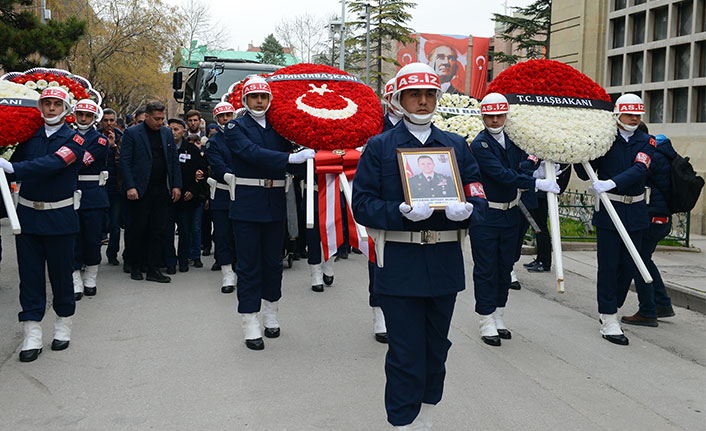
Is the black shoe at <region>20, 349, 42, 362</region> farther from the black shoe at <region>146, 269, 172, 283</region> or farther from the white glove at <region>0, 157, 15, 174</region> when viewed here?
the black shoe at <region>146, 269, 172, 283</region>

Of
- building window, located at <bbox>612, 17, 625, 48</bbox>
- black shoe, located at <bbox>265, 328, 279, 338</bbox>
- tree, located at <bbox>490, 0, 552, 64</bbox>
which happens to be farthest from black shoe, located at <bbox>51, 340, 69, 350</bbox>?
tree, located at <bbox>490, 0, 552, 64</bbox>

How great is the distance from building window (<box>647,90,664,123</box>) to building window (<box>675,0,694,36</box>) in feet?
4.26

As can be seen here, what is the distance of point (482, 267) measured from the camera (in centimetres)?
644

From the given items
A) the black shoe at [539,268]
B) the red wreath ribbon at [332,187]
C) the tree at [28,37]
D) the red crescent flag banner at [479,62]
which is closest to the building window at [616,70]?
the black shoe at [539,268]

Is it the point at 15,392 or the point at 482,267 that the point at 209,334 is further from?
the point at 482,267

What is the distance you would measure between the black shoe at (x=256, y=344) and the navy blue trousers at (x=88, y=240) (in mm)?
2877

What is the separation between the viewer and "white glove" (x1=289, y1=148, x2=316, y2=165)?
18.8 ft

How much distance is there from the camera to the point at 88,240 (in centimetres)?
806

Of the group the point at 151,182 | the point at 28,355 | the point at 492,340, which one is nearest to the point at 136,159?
the point at 151,182

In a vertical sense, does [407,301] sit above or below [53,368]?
above

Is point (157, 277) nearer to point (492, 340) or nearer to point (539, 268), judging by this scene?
point (492, 340)

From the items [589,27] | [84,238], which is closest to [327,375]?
[84,238]

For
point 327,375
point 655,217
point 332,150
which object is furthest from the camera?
point 655,217

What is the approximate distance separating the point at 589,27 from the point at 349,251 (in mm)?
9127
